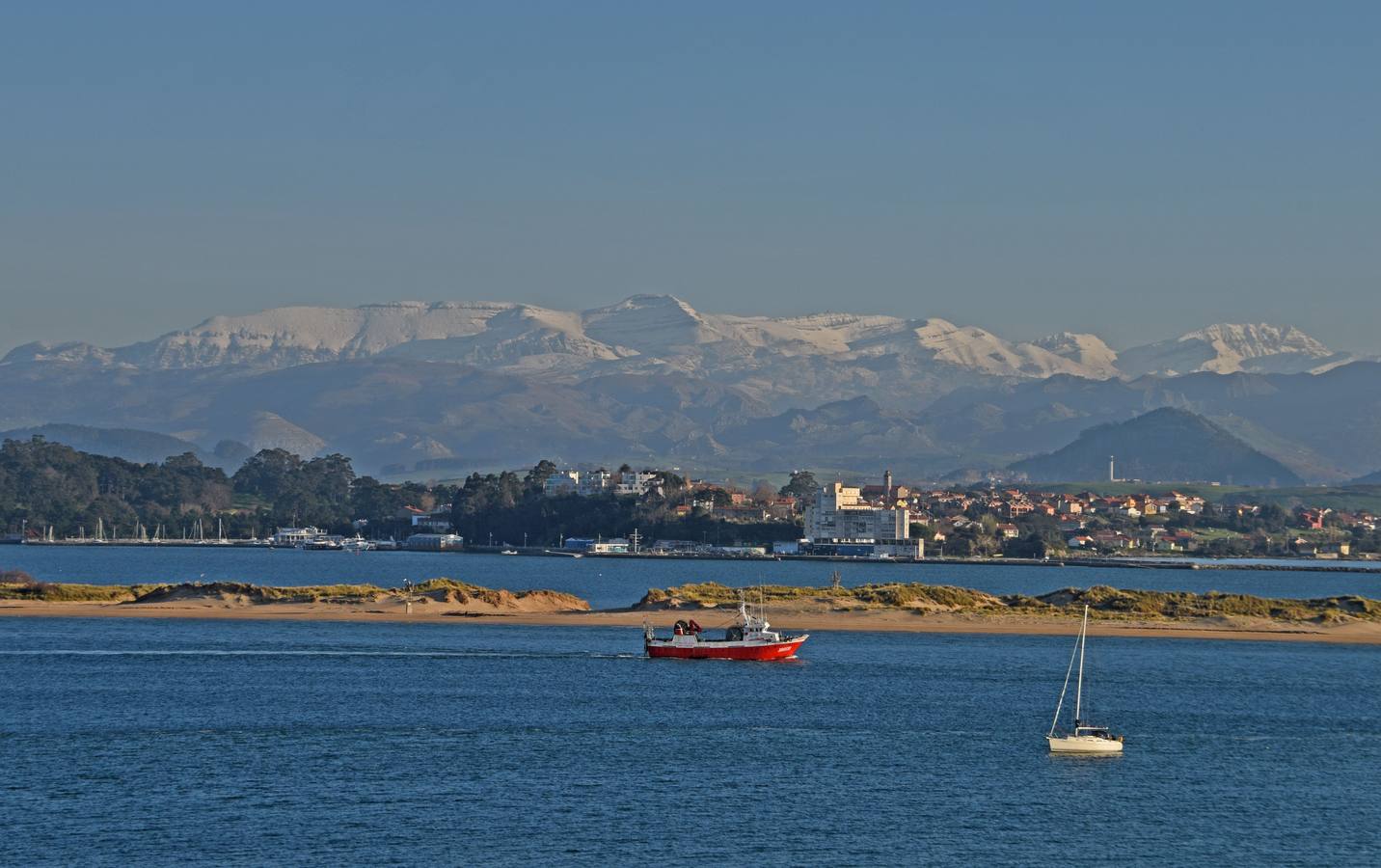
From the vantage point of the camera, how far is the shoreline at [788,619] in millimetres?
101562

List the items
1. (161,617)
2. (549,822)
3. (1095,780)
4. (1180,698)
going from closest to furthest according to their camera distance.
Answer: (549,822), (1095,780), (1180,698), (161,617)

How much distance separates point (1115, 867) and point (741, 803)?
386 inches

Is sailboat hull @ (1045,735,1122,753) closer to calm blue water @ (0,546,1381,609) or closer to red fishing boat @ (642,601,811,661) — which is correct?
red fishing boat @ (642,601,811,661)

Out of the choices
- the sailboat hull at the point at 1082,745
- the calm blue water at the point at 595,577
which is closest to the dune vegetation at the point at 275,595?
the calm blue water at the point at 595,577

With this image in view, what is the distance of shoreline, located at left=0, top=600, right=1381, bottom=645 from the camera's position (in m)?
102

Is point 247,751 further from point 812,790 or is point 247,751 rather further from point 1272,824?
point 1272,824

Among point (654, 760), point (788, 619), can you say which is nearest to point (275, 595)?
point (788, 619)

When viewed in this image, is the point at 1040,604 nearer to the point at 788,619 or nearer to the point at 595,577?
the point at 788,619

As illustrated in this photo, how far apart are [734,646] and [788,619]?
2171 centimetres

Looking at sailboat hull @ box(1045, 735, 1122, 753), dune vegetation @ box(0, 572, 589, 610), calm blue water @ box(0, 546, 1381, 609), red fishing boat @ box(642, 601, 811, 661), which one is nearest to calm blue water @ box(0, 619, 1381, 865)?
sailboat hull @ box(1045, 735, 1122, 753)

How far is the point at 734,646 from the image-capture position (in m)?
84.8

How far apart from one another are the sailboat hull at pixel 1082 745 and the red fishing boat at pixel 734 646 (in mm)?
27471

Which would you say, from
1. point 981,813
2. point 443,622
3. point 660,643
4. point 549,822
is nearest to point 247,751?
point 549,822

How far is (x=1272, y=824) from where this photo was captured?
47.7m
